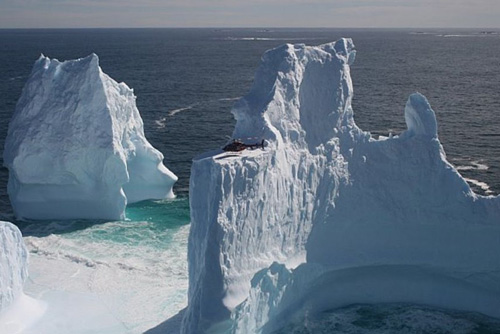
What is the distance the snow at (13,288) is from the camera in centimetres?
2448

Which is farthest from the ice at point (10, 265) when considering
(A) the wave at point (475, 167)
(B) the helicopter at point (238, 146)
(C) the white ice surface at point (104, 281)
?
(A) the wave at point (475, 167)

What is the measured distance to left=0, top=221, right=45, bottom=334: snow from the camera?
24.5m

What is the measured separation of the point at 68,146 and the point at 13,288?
12481mm

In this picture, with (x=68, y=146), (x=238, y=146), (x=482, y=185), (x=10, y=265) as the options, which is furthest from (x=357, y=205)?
(x=482, y=185)

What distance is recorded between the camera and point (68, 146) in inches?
1422

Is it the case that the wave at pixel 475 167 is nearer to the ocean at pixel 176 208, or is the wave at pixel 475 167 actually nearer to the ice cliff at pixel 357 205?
Result: the ocean at pixel 176 208

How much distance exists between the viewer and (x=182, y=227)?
3559cm

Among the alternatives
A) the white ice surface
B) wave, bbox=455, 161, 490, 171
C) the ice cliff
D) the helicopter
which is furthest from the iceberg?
wave, bbox=455, 161, 490, 171

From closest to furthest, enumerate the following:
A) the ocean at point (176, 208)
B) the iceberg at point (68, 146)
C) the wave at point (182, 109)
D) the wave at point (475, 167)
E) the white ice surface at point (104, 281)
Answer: the white ice surface at point (104, 281)
the ocean at point (176, 208)
the iceberg at point (68, 146)
the wave at point (475, 167)
the wave at point (182, 109)

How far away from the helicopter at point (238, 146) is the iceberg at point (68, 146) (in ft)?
49.2

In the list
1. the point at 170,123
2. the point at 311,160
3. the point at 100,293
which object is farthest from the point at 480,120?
the point at 100,293

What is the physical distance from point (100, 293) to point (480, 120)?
43872 mm

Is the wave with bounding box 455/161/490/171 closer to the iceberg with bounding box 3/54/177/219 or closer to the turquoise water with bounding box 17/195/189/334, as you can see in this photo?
the turquoise water with bounding box 17/195/189/334

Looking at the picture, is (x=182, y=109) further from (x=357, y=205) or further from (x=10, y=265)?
(x=10, y=265)
